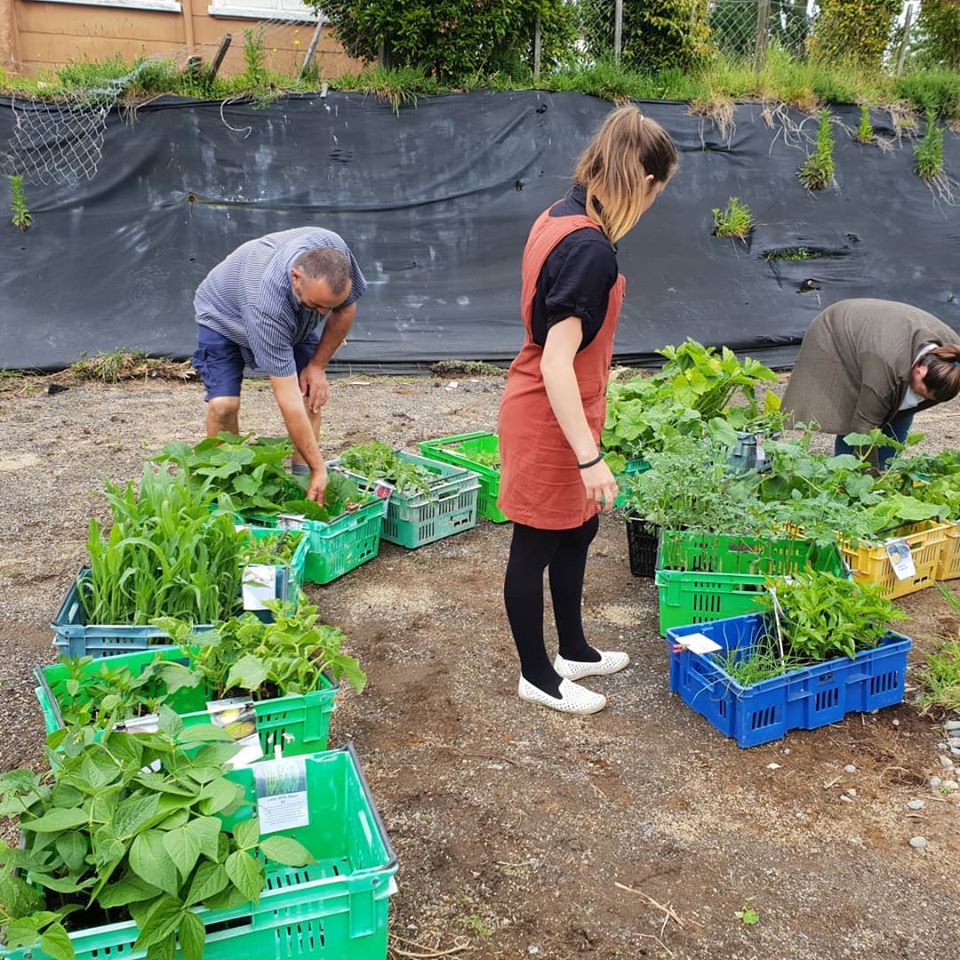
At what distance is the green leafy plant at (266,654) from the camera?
228 centimetres

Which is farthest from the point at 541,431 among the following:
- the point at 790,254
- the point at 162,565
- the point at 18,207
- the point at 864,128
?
the point at 864,128

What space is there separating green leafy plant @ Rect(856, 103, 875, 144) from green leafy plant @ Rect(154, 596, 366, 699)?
8.42 meters

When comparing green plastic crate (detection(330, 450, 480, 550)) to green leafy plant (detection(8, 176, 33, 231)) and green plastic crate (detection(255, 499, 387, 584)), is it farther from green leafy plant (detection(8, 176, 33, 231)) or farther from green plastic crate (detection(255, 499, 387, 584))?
green leafy plant (detection(8, 176, 33, 231))

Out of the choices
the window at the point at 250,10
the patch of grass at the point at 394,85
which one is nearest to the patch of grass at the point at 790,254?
the patch of grass at the point at 394,85

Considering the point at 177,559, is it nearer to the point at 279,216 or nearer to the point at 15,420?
Answer: the point at 15,420

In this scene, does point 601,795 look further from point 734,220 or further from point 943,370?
point 734,220

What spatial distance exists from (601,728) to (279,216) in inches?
240

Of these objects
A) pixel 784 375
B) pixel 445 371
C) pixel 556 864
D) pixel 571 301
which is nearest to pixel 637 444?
pixel 571 301

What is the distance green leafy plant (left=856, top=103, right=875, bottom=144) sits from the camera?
28.6 feet

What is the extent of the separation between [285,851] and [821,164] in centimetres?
860

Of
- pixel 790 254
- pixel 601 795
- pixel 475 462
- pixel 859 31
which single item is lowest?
pixel 601 795

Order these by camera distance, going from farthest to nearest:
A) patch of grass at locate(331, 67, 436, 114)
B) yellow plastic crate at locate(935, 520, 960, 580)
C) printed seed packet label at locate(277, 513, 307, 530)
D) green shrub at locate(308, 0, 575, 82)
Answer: green shrub at locate(308, 0, 575, 82)
patch of grass at locate(331, 67, 436, 114)
yellow plastic crate at locate(935, 520, 960, 580)
printed seed packet label at locate(277, 513, 307, 530)

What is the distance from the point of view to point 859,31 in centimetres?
1059

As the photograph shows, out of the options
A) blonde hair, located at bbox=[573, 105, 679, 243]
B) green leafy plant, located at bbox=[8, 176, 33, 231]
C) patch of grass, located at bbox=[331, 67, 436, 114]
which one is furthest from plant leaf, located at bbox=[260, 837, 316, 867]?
patch of grass, located at bbox=[331, 67, 436, 114]
